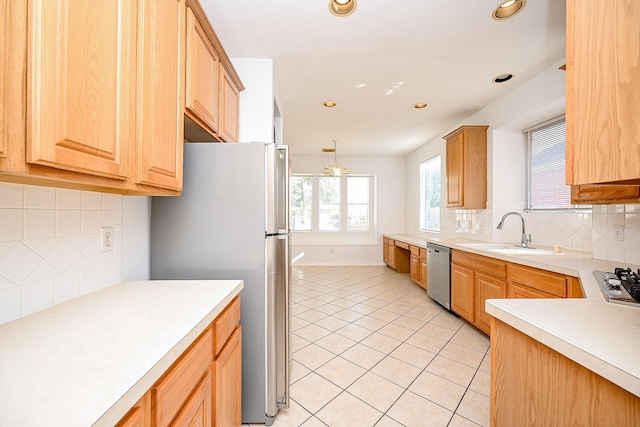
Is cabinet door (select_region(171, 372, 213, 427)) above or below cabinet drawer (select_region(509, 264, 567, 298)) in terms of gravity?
below

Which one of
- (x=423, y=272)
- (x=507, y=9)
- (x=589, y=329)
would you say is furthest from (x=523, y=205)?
(x=589, y=329)

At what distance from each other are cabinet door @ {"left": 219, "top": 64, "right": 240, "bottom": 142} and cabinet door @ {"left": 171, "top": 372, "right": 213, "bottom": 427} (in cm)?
147

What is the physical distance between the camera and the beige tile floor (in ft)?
5.37

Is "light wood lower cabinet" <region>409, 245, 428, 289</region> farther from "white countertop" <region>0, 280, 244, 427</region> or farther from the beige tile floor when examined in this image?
"white countertop" <region>0, 280, 244, 427</region>

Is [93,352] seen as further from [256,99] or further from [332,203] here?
[332,203]

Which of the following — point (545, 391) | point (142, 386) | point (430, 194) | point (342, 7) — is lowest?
point (545, 391)

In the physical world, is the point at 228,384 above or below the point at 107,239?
below

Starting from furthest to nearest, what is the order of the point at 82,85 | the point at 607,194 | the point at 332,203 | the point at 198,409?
the point at 332,203
the point at 607,194
the point at 198,409
the point at 82,85

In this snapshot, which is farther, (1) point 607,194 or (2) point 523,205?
(2) point 523,205

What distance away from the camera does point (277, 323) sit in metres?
1.60

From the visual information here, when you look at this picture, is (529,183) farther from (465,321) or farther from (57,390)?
(57,390)

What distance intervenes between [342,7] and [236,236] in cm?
160

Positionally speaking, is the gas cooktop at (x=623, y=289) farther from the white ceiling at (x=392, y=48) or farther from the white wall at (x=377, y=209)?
the white wall at (x=377, y=209)

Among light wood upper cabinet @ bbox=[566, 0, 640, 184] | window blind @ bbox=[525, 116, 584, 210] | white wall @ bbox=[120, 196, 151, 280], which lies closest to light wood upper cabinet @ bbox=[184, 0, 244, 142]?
white wall @ bbox=[120, 196, 151, 280]
